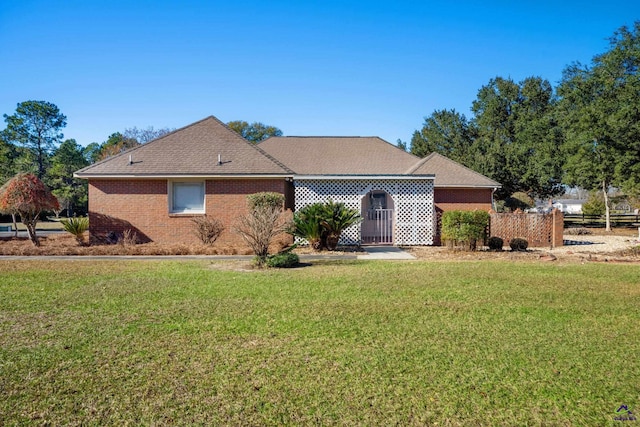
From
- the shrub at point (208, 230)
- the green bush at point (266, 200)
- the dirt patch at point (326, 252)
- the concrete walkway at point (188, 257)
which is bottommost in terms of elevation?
the concrete walkway at point (188, 257)

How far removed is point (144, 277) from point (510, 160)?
36.3 m

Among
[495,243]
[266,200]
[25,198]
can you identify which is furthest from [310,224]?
[25,198]

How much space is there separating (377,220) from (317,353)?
16298mm

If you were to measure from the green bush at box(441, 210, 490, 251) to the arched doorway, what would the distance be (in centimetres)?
335

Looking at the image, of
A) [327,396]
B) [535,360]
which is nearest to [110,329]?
[327,396]

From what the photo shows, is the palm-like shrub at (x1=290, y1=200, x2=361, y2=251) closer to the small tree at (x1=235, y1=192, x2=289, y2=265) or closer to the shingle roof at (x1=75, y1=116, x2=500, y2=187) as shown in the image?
the shingle roof at (x1=75, y1=116, x2=500, y2=187)

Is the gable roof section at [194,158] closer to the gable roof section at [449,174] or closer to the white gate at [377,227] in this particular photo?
the white gate at [377,227]

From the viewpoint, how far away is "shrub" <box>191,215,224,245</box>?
54.7 feet

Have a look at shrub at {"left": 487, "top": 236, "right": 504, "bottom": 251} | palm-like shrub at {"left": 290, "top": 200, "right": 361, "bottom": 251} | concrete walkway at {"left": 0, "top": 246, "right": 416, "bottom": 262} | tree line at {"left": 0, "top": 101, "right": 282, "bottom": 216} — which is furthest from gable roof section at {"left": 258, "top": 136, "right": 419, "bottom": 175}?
tree line at {"left": 0, "top": 101, "right": 282, "bottom": 216}

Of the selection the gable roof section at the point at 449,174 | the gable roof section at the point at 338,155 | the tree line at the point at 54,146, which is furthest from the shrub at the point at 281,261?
the tree line at the point at 54,146

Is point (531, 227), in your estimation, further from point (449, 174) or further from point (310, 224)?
point (310, 224)

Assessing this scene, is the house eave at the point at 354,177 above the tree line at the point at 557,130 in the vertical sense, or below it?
below

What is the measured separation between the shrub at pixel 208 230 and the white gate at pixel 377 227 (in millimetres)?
6904

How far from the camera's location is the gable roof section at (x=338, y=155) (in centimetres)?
2225
